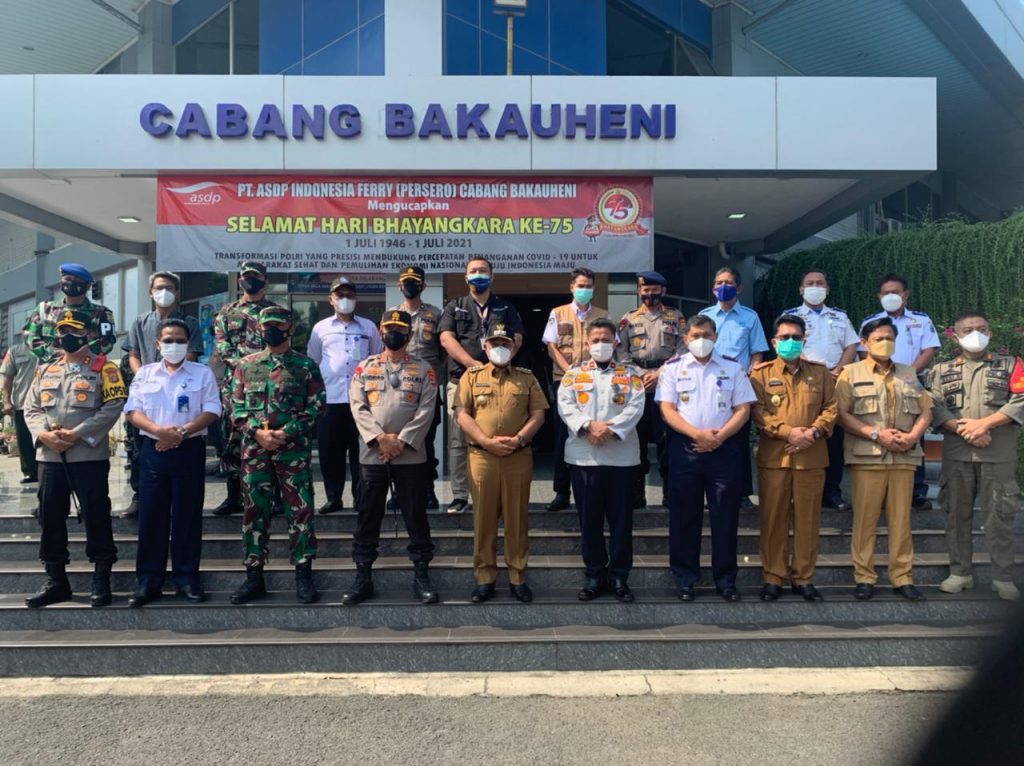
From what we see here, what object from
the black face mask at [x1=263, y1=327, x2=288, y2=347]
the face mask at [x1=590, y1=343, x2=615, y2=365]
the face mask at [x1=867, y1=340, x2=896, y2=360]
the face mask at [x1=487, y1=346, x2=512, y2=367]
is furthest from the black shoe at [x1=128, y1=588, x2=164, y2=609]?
the face mask at [x1=867, y1=340, x2=896, y2=360]

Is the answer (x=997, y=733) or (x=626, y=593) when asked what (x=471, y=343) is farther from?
(x=997, y=733)

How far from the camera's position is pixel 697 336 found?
16.3 feet

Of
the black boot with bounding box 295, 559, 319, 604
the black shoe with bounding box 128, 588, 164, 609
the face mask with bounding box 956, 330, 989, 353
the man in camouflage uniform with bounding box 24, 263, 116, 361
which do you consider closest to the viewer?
the black shoe with bounding box 128, 588, 164, 609

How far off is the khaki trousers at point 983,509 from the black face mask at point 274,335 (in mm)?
4814

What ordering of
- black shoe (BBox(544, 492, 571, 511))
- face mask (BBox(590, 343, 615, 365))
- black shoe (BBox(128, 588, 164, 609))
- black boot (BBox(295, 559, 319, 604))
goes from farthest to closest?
black shoe (BBox(544, 492, 571, 511)), face mask (BBox(590, 343, 615, 365)), black boot (BBox(295, 559, 319, 604)), black shoe (BBox(128, 588, 164, 609))

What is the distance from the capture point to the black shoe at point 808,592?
4.86 m

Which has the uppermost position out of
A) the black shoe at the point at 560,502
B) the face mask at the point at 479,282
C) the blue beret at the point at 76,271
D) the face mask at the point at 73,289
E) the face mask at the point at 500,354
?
the blue beret at the point at 76,271

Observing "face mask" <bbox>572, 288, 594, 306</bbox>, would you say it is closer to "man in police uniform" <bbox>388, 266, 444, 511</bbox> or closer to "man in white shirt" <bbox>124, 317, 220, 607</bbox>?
"man in police uniform" <bbox>388, 266, 444, 511</bbox>

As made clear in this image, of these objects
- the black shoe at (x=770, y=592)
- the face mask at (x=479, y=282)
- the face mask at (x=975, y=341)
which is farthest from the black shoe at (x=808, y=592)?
the face mask at (x=479, y=282)

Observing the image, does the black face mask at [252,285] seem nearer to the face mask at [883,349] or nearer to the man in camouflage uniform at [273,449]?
the man in camouflage uniform at [273,449]

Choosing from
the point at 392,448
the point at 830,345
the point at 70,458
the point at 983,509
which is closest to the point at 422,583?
the point at 392,448

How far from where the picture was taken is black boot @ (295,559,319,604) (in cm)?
483

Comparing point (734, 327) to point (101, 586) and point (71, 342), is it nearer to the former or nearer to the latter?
point (71, 342)

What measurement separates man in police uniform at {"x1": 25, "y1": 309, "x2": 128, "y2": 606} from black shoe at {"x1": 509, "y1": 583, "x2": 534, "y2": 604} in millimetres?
2731
